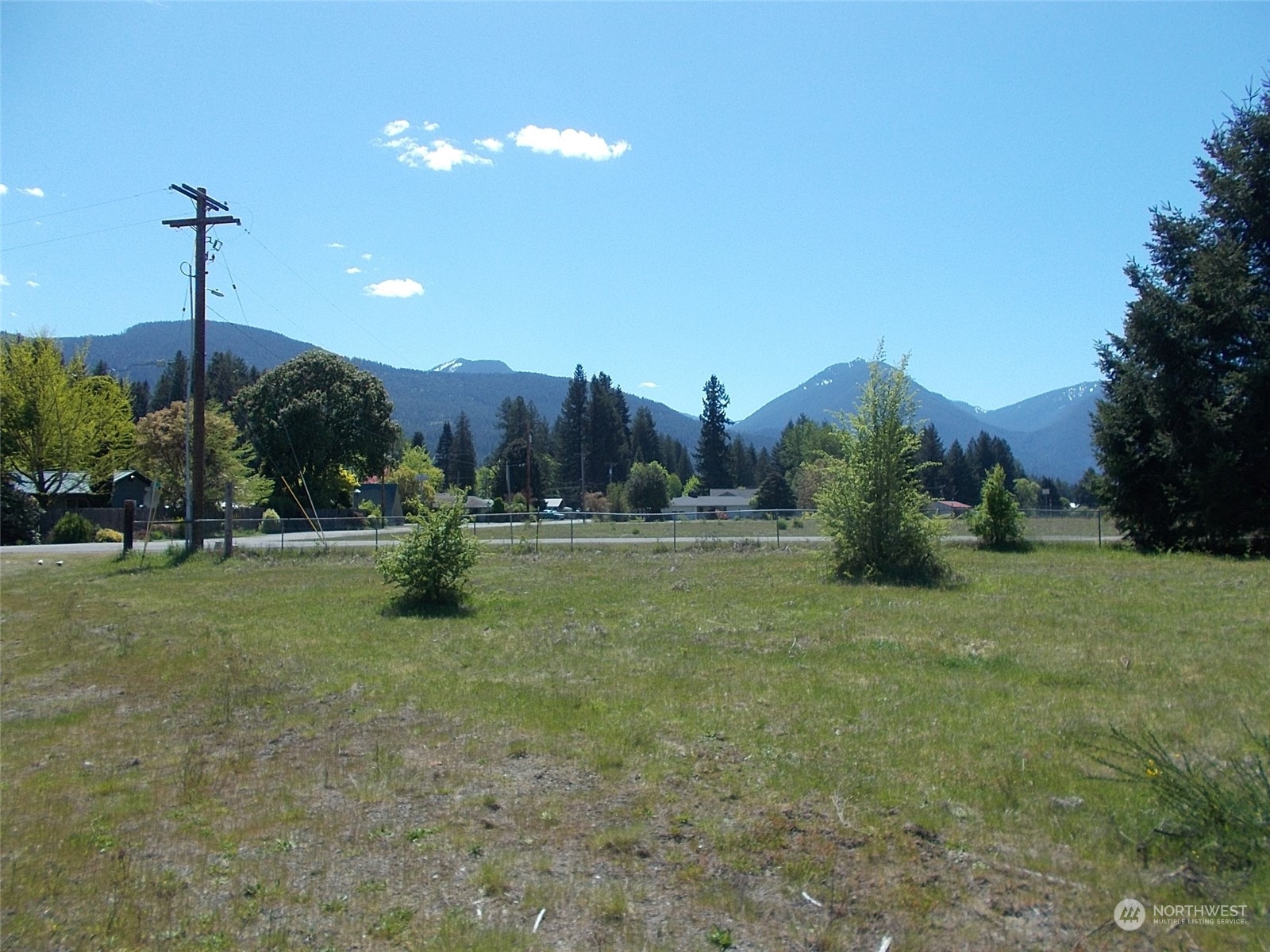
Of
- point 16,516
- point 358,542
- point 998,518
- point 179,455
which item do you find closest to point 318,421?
point 179,455

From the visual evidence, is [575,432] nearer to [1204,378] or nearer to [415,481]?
[415,481]

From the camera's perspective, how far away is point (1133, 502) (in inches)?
1142

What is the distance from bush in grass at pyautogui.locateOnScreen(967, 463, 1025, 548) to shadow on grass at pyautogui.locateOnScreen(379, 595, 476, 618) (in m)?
19.4

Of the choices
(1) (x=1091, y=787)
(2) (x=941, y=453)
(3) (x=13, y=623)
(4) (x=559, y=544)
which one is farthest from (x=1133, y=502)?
(2) (x=941, y=453)

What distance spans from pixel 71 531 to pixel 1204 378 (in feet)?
155

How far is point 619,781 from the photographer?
239 inches

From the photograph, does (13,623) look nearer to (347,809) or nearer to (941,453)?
(347,809)

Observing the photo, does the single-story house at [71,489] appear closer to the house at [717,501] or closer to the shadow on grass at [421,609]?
the shadow on grass at [421,609]

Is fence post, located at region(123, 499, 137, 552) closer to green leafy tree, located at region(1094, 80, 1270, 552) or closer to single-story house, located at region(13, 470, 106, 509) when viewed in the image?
single-story house, located at region(13, 470, 106, 509)

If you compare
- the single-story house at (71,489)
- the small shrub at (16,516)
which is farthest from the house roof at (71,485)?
the small shrub at (16,516)

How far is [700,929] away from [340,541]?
3260 cm

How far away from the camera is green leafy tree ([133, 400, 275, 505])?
5069 cm

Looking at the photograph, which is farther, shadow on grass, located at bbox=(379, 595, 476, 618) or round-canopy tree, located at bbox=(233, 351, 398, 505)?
round-canopy tree, located at bbox=(233, 351, 398, 505)

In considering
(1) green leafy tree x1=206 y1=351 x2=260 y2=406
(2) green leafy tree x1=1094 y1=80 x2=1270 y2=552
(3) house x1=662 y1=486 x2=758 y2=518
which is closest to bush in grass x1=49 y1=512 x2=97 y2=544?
(2) green leafy tree x1=1094 y1=80 x2=1270 y2=552
